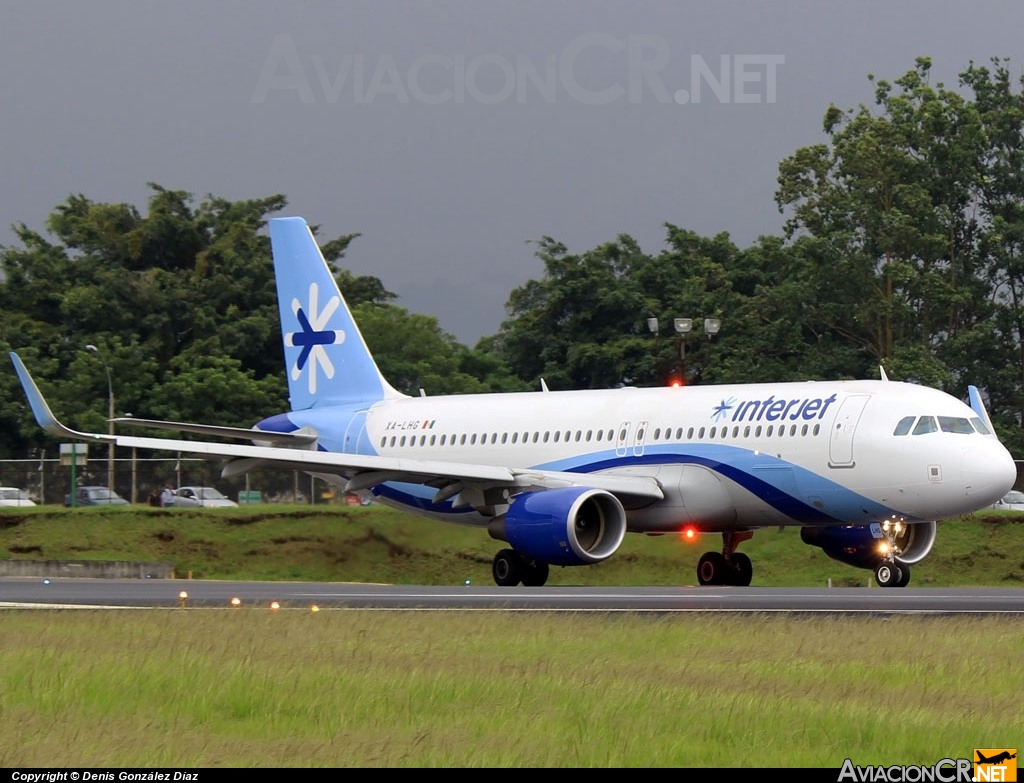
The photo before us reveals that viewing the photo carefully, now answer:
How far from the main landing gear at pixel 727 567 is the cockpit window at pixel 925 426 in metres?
4.30

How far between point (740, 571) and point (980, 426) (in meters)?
5.06

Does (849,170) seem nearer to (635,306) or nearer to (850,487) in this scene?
(635,306)

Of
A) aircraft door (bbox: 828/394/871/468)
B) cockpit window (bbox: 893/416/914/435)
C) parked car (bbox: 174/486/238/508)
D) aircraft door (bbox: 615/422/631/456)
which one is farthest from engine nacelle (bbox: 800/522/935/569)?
parked car (bbox: 174/486/238/508)

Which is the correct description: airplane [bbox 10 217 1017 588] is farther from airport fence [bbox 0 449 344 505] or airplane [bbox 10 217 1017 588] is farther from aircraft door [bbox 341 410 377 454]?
airport fence [bbox 0 449 344 505]

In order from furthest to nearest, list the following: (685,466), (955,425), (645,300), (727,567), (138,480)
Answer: (645,300)
(138,480)
(727,567)
(685,466)
(955,425)

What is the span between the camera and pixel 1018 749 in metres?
10.1

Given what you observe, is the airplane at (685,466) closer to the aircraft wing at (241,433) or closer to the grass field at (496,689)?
the aircraft wing at (241,433)

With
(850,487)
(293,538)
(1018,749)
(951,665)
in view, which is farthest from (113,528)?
(1018,749)

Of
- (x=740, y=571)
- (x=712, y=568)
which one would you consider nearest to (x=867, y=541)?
(x=740, y=571)

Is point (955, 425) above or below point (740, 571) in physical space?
above

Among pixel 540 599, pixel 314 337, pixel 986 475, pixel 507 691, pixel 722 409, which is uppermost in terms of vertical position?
pixel 314 337

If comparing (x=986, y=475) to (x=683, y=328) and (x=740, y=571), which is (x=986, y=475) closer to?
(x=740, y=571)

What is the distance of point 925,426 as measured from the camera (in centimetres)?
2975

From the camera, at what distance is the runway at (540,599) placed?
861 inches
